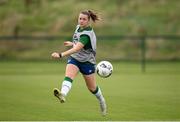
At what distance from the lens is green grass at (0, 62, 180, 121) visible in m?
11.7

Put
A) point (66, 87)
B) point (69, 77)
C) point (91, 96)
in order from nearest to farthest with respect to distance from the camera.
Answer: point (66, 87) → point (69, 77) → point (91, 96)

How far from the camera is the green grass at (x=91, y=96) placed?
38.2 ft

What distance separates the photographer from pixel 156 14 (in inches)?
1422

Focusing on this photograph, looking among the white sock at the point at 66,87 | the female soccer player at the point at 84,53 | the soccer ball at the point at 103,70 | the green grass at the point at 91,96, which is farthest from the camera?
the green grass at the point at 91,96

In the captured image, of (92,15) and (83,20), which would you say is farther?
(92,15)

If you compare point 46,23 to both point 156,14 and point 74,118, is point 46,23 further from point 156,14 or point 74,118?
point 74,118

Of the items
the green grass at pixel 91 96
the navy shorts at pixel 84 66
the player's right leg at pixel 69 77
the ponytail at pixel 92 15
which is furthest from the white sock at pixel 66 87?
the ponytail at pixel 92 15

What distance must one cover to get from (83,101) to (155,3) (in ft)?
77.2

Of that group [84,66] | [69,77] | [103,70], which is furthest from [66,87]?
[103,70]

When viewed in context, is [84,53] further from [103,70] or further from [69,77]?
[103,70]

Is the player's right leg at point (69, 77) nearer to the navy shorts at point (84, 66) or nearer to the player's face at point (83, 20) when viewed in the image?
the navy shorts at point (84, 66)

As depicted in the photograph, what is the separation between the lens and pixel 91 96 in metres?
15.6

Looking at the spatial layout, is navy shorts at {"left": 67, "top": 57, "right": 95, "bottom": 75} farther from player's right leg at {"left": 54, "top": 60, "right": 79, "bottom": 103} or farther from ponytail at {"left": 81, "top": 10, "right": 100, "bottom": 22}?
ponytail at {"left": 81, "top": 10, "right": 100, "bottom": 22}

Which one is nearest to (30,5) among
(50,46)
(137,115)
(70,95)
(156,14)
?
(50,46)
